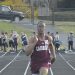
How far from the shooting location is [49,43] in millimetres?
10586

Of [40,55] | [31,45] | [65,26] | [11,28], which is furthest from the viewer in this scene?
[65,26]

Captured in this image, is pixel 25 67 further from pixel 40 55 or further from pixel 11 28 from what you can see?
pixel 11 28

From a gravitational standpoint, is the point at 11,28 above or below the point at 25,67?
below

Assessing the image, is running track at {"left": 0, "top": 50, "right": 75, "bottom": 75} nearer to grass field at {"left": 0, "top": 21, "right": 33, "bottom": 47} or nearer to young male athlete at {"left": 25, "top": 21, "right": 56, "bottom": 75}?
young male athlete at {"left": 25, "top": 21, "right": 56, "bottom": 75}

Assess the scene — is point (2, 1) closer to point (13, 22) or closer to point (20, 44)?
point (13, 22)

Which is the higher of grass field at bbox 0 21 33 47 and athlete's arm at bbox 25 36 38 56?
athlete's arm at bbox 25 36 38 56

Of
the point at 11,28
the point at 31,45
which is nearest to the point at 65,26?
the point at 11,28

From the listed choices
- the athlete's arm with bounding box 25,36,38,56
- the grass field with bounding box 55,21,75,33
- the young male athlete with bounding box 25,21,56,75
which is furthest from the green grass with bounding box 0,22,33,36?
the athlete's arm with bounding box 25,36,38,56

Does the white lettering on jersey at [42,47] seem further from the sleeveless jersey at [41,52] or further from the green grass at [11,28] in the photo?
the green grass at [11,28]

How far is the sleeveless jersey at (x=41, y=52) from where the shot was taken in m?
10.4

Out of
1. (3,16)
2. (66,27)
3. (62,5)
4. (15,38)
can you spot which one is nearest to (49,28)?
(66,27)

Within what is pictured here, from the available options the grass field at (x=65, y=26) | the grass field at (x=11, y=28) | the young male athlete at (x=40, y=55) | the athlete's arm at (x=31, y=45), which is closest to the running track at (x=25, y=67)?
the young male athlete at (x=40, y=55)

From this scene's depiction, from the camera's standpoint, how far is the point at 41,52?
10.4 m

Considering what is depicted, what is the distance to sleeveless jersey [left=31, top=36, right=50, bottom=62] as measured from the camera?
34.0 feet
